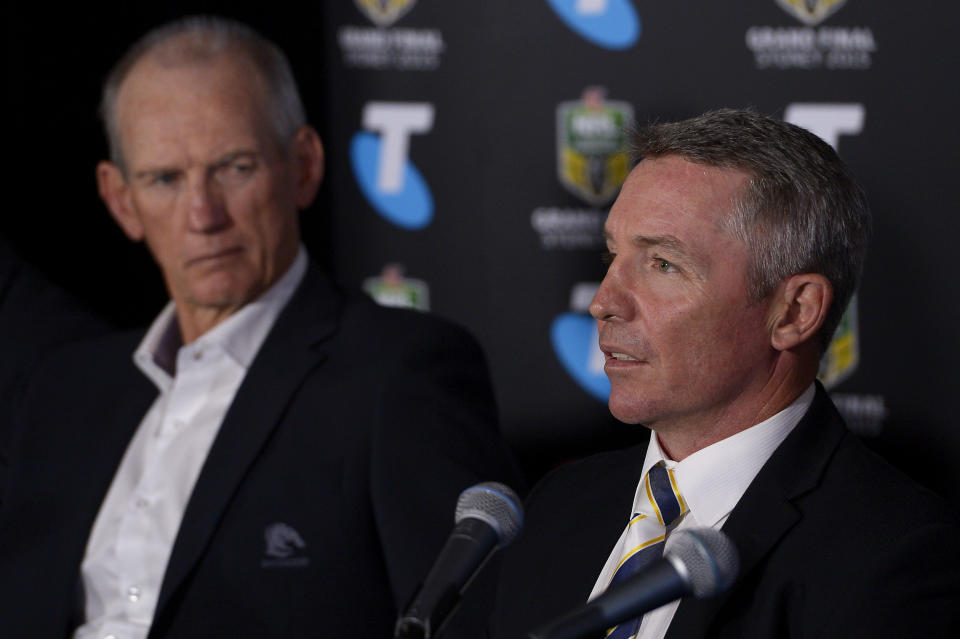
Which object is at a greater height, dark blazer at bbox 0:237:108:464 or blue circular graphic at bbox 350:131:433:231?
blue circular graphic at bbox 350:131:433:231

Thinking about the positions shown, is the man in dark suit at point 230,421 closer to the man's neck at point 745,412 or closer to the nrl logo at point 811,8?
the man's neck at point 745,412

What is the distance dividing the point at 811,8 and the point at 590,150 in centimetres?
62

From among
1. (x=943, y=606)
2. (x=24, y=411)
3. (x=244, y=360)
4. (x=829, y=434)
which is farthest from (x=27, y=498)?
(x=943, y=606)

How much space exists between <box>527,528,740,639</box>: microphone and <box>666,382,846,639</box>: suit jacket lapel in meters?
0.33

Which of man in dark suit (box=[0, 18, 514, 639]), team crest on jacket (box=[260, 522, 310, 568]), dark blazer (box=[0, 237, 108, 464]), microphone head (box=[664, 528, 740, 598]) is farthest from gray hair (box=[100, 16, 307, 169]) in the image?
microphone head (box=[664, 528, 740, 598])

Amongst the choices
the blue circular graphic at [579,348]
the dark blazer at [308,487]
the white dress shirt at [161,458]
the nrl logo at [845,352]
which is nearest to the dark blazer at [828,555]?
the dark blazer at [308,487]

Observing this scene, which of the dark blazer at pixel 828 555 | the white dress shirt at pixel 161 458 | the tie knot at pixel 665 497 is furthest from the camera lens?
the white dress shirt at pixel 161 458

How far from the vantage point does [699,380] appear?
1537 mm

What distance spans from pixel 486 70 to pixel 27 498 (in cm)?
156

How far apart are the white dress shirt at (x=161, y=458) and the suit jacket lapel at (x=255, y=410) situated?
6cm

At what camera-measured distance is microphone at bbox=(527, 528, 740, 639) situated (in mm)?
1066

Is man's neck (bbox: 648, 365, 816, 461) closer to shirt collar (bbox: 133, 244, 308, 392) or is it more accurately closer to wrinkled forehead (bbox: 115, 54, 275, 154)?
shirt collar (bbox: 133, 244, 308, 392)

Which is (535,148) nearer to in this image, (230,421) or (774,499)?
(230,421)

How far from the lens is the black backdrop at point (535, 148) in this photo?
285cm
